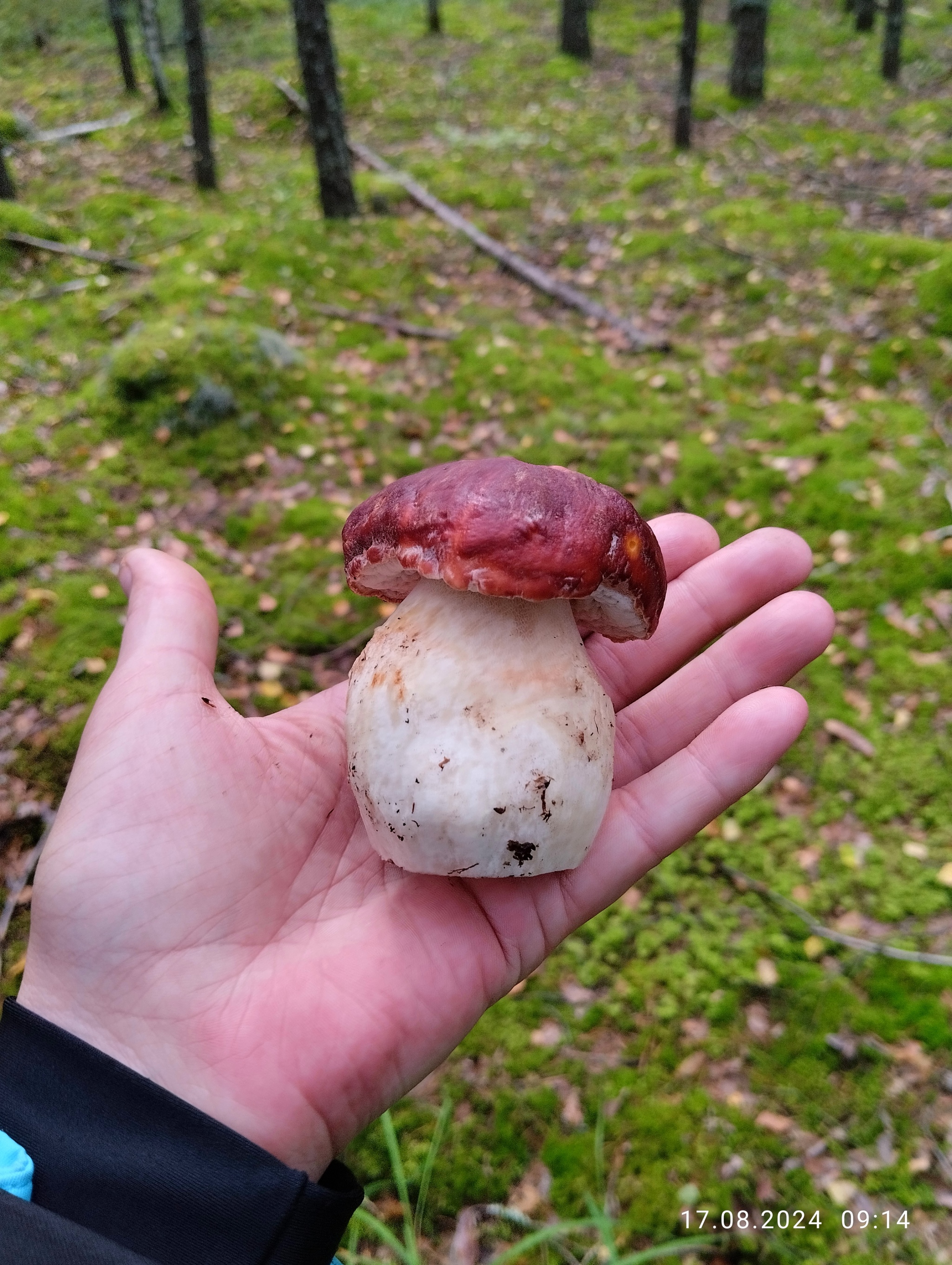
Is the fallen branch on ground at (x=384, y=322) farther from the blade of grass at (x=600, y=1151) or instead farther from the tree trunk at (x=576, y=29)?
the tree trunk at (x=576, y=29)

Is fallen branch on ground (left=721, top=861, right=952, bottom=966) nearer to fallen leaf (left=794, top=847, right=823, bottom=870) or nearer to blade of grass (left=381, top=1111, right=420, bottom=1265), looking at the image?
fallen leaf (left=794, top=847, right=823, bottom=870)

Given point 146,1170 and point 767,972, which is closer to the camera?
point 146,1170

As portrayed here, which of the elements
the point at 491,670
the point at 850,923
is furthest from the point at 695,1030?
the point at 491,670

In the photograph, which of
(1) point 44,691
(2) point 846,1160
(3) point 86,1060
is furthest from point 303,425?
(2) point 846,1160

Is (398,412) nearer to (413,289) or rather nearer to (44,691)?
(413,289)

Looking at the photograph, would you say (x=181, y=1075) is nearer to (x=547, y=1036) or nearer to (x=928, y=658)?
(x=547, y=1036)

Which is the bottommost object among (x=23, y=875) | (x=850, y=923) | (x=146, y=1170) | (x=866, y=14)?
(x=850, y=923)
